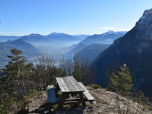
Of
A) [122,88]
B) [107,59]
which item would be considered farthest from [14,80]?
[107,59]

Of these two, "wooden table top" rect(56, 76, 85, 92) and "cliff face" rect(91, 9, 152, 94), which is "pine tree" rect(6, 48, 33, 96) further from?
"cliff face" rect(91, 9, 152, 94)

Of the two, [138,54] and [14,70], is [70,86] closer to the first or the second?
[14,70]

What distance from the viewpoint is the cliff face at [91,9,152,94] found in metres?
103

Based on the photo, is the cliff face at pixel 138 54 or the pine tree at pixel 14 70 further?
the cliff face at pixel 138 54

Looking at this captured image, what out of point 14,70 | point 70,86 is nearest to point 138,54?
point 14,70

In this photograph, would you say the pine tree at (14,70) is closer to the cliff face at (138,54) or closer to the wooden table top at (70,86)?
the wooden table top at (70,86)

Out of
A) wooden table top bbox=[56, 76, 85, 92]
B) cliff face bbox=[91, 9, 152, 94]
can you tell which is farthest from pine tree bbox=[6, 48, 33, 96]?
cliff face bbox=[91, 9, 152, 94]

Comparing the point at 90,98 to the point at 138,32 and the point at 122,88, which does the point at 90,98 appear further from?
the point at 138,32

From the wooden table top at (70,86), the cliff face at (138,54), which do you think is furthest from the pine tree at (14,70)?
the cliff face at (138,54)

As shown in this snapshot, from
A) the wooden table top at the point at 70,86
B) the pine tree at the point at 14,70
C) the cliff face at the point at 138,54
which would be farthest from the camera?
the cliff face at the point at 138,54

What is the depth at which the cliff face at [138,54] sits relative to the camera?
339 ft

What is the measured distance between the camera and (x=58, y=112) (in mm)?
5672

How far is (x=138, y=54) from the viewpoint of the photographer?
130m

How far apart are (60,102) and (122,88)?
9.30m
